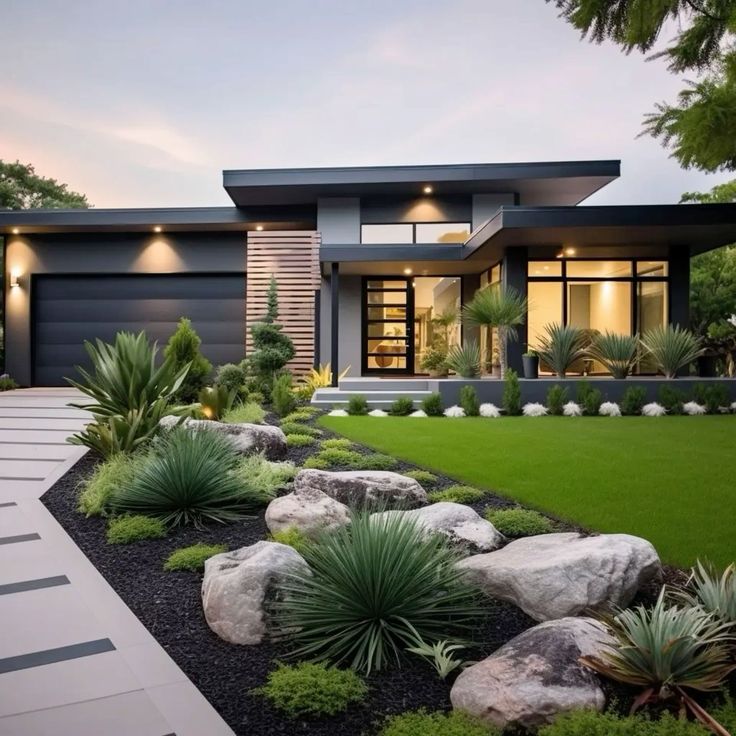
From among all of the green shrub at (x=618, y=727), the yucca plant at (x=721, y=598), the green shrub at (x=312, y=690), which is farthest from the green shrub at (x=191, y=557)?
the yucca plant at (x=721, y=598)

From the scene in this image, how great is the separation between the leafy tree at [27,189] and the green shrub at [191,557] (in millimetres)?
27340

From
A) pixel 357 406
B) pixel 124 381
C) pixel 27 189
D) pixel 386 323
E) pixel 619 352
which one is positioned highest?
pixel 27 189

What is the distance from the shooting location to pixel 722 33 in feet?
13.5

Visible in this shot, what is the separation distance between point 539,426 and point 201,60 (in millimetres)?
10975

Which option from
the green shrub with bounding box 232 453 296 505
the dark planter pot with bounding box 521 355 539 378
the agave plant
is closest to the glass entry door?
the dark planter pot with bounding box 521 355 539 378

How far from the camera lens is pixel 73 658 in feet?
9.95

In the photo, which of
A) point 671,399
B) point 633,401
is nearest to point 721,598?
point 633,401

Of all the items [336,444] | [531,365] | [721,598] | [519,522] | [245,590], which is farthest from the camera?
[531,365]

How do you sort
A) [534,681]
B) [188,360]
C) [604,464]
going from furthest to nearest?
[188,360], [604,464], [534,681]

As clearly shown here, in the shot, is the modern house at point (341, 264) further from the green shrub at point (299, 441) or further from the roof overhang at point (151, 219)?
the green shrub at point (299, 441)

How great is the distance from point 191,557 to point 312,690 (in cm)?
188

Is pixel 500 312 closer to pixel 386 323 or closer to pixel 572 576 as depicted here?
pixel 386 323

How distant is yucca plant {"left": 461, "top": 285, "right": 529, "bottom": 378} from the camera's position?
1302 centimetres

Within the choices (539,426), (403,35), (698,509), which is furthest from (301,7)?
(698,509)
